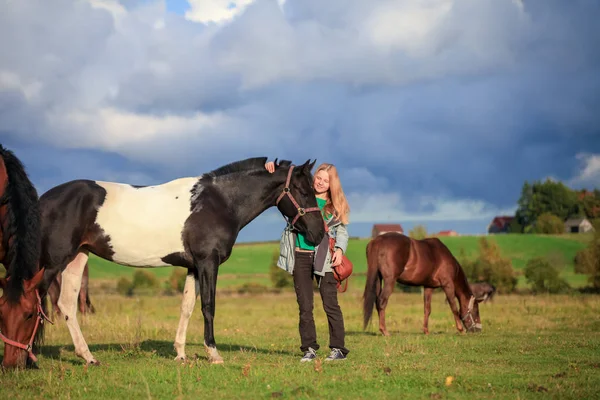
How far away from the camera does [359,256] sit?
67812 millimetres

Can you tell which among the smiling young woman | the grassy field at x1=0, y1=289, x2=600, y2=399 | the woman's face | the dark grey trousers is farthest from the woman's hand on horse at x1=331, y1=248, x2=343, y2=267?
the grassy field at x1=0, y1=289, x2=600, y2=399

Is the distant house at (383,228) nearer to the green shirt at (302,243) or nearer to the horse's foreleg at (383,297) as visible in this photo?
the horse's foreleg at (383,297)

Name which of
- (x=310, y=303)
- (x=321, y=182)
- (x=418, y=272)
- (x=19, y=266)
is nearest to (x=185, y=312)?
(x=310, y=303)

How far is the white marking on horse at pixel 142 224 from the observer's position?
317 inches

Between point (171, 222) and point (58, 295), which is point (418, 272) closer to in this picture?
point (58, 295)

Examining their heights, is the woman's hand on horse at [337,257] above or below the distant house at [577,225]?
below

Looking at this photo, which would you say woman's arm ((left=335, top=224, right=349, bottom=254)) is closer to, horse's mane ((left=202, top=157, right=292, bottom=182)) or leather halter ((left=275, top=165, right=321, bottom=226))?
leather halter ((left=275, top=165, right=321, bottom=226))

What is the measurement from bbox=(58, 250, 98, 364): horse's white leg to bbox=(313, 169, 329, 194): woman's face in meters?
3.30

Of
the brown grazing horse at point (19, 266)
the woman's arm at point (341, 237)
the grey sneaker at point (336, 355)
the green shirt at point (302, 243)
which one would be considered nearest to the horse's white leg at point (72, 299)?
the brown grazing horse at point (19, 266)

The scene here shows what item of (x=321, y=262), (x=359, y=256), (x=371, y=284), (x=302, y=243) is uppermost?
(x=359, y=256)

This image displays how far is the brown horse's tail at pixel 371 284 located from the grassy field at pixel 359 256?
39.1m

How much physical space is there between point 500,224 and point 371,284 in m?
117

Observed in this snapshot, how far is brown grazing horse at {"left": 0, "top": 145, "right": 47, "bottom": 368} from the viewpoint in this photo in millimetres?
6816

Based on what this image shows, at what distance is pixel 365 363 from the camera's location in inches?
317
